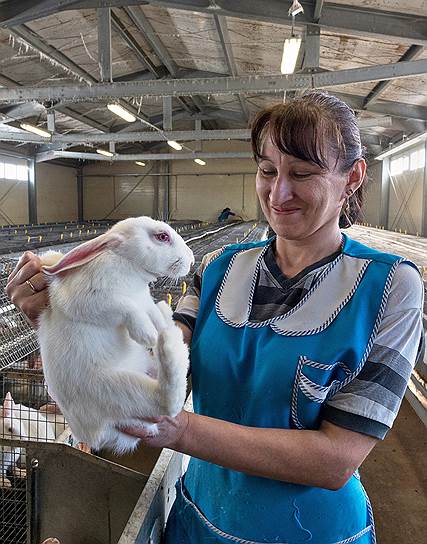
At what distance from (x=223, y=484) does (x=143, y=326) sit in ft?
1.40

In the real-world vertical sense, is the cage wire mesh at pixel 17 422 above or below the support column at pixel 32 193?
below

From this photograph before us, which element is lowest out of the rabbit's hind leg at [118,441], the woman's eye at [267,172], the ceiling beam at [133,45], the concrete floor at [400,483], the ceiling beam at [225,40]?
the concrete floor at [400,483]

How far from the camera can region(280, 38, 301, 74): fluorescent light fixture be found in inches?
131

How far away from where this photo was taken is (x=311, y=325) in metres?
0.83

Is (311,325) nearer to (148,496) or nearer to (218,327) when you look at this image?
(218,327)

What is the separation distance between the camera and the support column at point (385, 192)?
41.7 feet

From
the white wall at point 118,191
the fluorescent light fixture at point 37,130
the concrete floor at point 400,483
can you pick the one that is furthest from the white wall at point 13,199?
the concrete floor at point 400,483

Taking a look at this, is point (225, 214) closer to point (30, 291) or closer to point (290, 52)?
point (290, 52)

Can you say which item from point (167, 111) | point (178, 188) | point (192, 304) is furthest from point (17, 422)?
point (178, 188)

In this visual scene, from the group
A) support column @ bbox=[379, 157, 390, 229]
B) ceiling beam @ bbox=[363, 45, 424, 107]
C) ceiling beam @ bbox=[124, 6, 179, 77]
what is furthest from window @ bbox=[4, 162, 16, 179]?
support column @ bbox=[379, 157, 390, 229]

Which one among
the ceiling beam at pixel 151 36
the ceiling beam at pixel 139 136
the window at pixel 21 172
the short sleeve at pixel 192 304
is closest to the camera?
the short sleeve at pixel 192 304

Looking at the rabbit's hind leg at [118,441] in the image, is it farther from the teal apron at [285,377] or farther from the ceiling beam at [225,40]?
the ceiling beam at [225,40]

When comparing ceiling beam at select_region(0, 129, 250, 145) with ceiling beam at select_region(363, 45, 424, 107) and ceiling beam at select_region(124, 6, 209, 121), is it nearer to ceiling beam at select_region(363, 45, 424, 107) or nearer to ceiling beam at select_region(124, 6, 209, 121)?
ceiling beam at select_region(124, 6, 209, 121)

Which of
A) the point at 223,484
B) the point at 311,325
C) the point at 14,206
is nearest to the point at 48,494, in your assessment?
the point at 223,484
